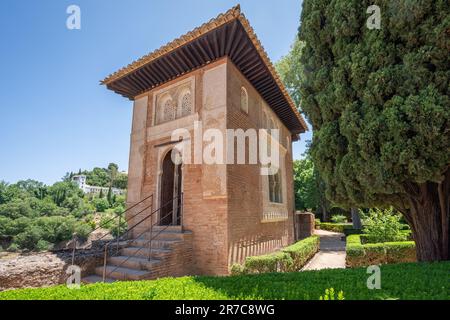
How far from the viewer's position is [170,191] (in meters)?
8.85

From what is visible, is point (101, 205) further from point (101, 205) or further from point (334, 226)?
point (334, 226)

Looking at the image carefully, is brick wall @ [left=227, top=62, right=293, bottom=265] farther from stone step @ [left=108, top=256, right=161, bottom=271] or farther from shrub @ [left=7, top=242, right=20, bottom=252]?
shrub @ [left=7, top=242, right=20, bottom=252]

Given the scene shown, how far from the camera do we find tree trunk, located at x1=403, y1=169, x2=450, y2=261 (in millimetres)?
4574

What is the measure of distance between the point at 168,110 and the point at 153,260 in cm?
498

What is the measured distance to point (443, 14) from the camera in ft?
13.0

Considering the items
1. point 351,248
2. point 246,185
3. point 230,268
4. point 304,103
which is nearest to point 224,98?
point 304,103

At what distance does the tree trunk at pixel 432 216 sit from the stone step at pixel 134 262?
5.69 m

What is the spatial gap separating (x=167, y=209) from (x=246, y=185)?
2993 mm

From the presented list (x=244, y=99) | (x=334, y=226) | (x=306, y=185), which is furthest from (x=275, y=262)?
(x=306, y=185)

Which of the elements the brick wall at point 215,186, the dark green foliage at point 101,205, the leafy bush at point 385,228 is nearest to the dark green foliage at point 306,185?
the leafy bush at point 385,228

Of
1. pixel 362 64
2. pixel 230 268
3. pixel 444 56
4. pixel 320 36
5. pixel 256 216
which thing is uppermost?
pixel 320 36
